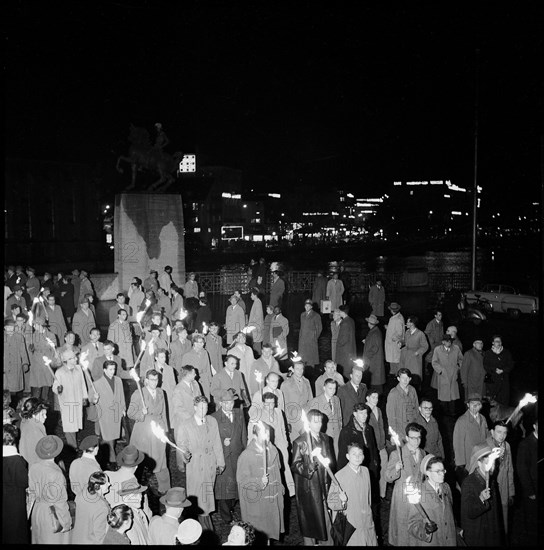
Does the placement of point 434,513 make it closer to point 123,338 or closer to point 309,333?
point 309,333

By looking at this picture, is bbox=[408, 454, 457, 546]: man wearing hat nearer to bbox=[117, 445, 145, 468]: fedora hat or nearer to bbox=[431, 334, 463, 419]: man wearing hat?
bbox=[117, 445, 145, 468]: fedora hat

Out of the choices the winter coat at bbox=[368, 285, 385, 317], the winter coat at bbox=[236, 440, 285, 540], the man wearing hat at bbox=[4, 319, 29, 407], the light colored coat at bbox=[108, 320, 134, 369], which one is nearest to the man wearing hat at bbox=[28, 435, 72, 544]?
the winter coat at bbox=[236, 440, 285, 540]

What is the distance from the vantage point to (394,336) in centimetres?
1291

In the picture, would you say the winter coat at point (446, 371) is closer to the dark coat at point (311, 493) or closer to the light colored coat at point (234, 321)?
the dark coat at point (311, 493)

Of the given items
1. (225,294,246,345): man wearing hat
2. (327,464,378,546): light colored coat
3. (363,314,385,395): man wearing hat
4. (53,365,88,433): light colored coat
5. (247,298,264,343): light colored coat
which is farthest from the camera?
(225,294,246,345): man wearing hat

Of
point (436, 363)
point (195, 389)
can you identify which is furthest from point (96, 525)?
point (436, 363)

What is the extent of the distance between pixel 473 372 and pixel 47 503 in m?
7.35

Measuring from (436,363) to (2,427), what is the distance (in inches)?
294

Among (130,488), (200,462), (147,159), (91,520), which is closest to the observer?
(91,520)

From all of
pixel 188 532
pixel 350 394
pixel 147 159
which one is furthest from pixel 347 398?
pixel 147 159

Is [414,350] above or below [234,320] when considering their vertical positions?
below

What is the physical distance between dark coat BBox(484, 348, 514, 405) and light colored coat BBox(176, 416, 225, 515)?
5757mm

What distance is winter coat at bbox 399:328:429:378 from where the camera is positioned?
11738 mm

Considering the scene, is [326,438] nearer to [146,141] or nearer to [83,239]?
[146,141]
